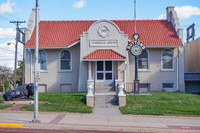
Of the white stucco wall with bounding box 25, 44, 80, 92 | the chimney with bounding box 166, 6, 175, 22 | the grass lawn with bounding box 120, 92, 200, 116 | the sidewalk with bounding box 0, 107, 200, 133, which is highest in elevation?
the chimney with bounding box 166, 6, 175, 22

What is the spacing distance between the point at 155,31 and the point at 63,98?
12489 mm

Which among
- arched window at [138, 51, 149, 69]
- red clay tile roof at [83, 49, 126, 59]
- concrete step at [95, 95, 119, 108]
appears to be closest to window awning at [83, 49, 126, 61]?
red clay tile roof at [83, 49, 126, 59]

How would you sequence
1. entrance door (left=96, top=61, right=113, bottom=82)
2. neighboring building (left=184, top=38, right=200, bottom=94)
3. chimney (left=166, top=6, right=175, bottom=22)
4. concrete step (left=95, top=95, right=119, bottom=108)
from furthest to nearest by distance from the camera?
chimney (left=166, top=6, right=175, bottom=22), neighboring building (left=184, top=38, right=200, bottom=94), entrance door (left=96, top=61, right=113, bottom=82), concrete step (left=95, top=95, right=119, bottom=108)

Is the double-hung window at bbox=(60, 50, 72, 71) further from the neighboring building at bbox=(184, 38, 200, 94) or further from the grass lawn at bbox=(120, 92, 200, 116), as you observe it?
the neighboring building at bbox=(184, 38, 200, 94)

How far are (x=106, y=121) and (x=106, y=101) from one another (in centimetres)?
482

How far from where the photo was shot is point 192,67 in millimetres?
29031

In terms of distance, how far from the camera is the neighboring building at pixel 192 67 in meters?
24.2

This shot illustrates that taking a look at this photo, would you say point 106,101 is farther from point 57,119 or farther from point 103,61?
point 103,61

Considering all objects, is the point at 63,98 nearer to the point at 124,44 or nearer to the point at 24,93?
the point at 24,93

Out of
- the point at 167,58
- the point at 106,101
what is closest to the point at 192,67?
the point at 167,58

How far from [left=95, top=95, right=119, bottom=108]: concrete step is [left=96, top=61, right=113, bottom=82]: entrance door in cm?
487

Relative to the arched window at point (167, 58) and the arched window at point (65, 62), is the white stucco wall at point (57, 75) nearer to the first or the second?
the arched window at point (65, 62)

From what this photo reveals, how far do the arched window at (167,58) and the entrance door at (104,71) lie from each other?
212 inches

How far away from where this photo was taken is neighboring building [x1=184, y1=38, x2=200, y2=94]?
79.4 feet
